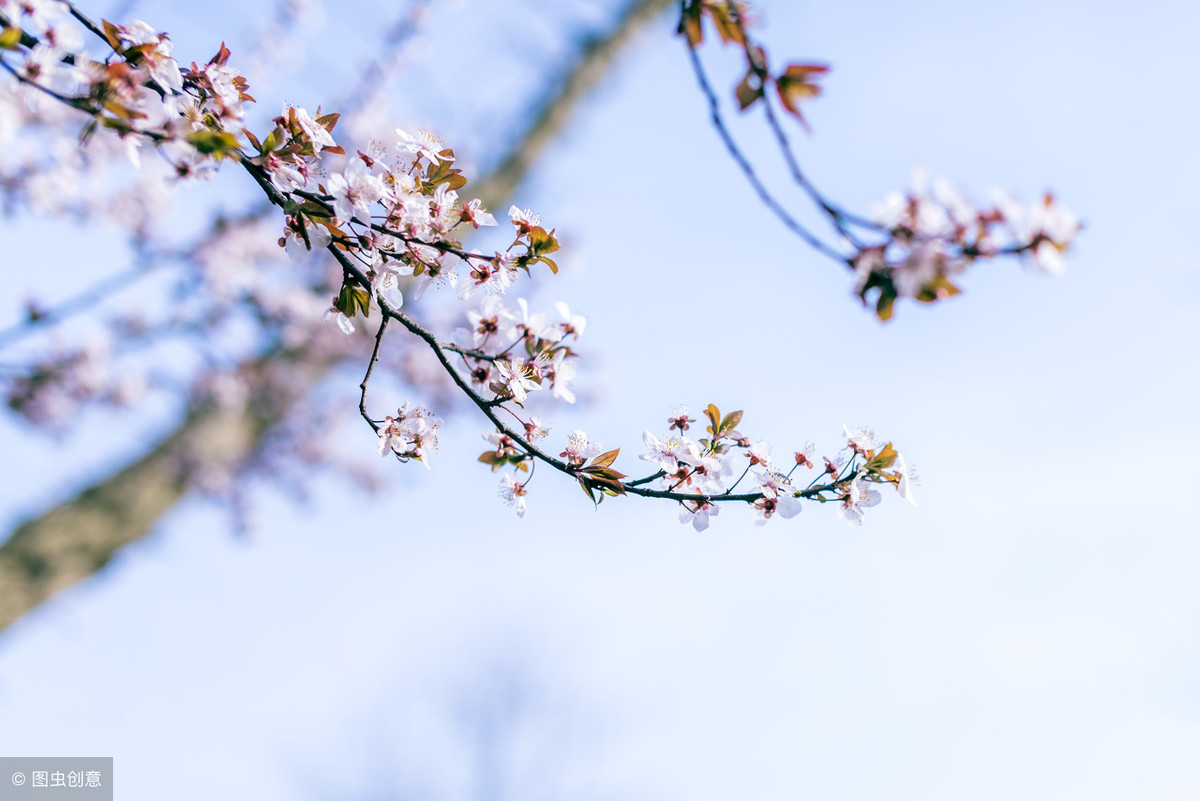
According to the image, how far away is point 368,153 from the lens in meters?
1.46

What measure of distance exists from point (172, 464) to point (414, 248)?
4951 mm

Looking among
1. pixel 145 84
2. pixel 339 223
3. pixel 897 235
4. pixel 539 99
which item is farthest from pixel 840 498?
pixel 539 99

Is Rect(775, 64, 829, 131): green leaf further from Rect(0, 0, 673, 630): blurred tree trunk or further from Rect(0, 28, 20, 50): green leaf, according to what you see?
Rect(0, 0, 673, 630): blurred tree trunk

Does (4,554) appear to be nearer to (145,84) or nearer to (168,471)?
(168,471)

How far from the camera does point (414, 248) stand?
4.76 ft

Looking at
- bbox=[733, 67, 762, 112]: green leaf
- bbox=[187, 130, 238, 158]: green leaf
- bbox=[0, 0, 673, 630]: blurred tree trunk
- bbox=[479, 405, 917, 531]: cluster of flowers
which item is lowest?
bbox=[479, 405, 917, 531]: cluster of flowers

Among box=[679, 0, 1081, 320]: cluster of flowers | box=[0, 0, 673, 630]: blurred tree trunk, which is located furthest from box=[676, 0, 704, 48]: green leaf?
box=[0, 0, 673, 630]: blurred tree trunk

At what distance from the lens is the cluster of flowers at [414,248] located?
4.00ft

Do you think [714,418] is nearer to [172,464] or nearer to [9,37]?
[9,37]

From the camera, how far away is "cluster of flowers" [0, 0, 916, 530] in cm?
122

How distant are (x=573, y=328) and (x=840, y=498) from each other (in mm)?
711

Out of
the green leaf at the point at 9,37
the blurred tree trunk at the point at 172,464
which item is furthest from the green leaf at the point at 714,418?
the blurred tree trunk at the point at 172,464

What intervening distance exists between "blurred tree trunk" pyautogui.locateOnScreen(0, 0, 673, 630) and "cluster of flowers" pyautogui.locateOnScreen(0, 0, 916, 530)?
4271 mm

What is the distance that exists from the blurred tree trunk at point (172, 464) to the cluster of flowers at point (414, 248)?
427cm
